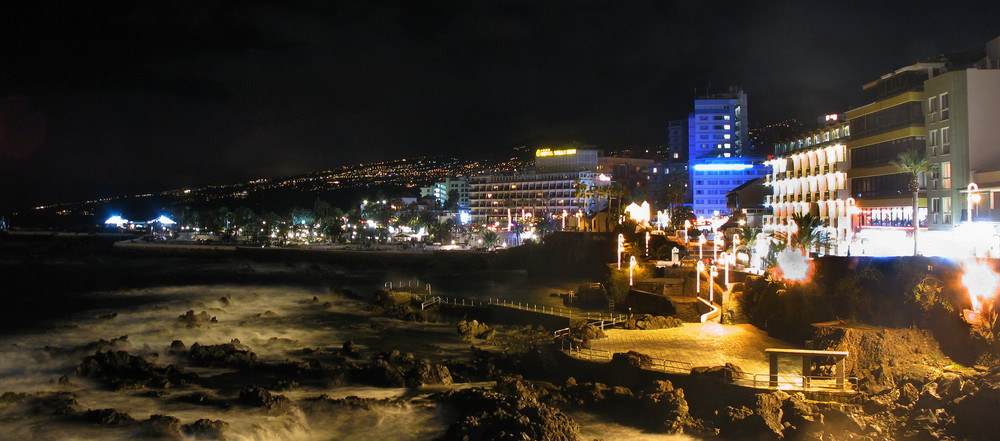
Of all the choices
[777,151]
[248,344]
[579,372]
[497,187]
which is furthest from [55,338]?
[497,187]

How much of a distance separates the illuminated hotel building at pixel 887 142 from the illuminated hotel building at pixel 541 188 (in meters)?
74.5

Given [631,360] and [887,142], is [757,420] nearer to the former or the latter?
[631,360]

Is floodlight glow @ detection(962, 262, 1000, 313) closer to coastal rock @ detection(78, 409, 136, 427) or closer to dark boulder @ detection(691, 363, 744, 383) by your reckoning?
dark boulder @ detection(691, 363, 744, 383)

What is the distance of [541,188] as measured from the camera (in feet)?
404

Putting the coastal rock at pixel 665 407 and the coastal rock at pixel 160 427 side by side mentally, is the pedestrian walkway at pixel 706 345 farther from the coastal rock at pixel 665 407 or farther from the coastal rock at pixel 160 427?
the coastal rock at pixel 160 427

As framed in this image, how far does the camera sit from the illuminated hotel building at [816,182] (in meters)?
39.0

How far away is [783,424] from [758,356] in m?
5.33

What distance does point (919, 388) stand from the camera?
17.2 metres

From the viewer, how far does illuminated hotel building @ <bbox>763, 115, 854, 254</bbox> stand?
39000 millimetres

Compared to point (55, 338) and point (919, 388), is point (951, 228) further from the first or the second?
point (55, 338)

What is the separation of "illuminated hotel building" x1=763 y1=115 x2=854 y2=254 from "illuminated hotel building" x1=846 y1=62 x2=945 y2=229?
928 mm

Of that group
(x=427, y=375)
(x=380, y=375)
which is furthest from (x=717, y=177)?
(x=380, y=375)

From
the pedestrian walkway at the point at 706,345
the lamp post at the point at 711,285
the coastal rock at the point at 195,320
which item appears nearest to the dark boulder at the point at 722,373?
the pedestrian walkway at the point at 706,345

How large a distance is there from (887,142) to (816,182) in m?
7.72
